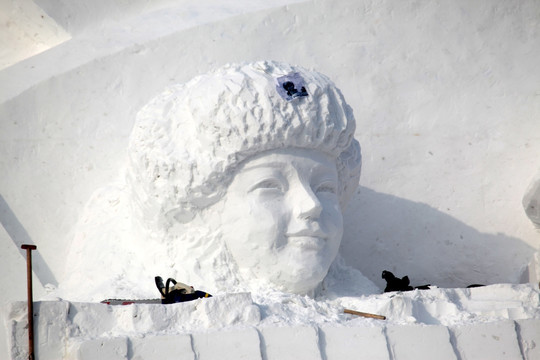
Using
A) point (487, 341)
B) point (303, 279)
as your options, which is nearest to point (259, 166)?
point (303, 279)

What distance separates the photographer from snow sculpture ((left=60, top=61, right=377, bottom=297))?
226 inches

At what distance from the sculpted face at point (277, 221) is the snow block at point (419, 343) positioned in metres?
0.67

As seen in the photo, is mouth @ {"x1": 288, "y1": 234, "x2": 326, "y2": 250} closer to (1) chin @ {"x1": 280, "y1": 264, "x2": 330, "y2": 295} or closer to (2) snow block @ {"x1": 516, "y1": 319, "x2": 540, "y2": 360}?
(1) chin @ {"x1": 280, "y1": 264, "x2": 330, "y2": 295}

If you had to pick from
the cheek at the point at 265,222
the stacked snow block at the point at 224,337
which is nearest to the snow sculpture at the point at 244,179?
the cheek at the point at 265,222

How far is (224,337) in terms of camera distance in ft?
16.6

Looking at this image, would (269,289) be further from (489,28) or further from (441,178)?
(489,28)

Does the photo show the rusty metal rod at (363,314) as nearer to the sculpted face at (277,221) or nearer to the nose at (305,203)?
the sculpted face at (277,221)

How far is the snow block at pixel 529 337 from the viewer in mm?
5484

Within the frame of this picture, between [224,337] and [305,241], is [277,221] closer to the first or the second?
[305,241]

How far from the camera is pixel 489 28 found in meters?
7.71

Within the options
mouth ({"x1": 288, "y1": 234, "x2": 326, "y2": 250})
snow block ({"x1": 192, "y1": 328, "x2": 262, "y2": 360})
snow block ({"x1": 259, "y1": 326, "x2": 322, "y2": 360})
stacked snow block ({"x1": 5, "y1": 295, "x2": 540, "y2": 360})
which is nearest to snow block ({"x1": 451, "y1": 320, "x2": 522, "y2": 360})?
stacked snow block ({"x1": 5, "y1": 295, "x2": 540, "y2": 360})

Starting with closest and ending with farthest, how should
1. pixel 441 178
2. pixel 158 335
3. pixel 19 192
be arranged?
pixel 158 335
pixel 19 192
pixel 441 178

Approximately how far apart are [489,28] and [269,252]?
2.66 metres

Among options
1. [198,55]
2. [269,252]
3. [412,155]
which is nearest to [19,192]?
[198,55]
